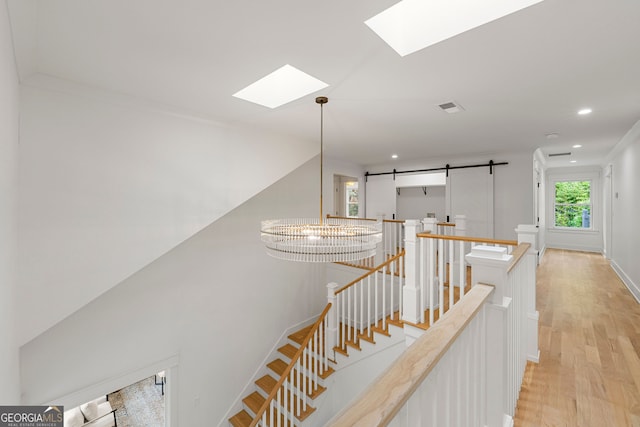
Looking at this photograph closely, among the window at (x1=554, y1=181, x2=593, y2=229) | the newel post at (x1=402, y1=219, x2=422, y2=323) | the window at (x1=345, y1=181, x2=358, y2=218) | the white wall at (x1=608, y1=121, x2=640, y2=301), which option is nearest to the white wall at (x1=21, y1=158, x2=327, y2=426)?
the newel post at (x1=402, y1=219, x2=422, y2=323)

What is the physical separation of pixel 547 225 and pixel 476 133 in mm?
6845

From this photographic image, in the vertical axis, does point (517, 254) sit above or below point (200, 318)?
above

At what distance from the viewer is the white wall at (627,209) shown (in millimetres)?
3859

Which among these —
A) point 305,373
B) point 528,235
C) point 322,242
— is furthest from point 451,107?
point 305,373

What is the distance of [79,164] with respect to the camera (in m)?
2.18

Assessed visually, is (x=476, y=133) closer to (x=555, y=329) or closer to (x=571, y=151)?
(x=555, y=329)

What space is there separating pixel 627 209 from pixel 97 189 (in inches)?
286

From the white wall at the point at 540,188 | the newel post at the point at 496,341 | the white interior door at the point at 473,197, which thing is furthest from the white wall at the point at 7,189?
the white wall at the point at 540,188

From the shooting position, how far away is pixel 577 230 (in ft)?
26.1

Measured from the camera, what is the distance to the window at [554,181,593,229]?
25.8 feet

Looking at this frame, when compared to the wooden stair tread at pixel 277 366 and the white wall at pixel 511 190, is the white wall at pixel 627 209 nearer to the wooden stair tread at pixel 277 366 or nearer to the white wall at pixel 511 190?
the white wall at pixel 511 190

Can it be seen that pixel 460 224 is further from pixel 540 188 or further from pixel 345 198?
pixel 345 198

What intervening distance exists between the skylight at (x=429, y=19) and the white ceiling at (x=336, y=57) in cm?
5

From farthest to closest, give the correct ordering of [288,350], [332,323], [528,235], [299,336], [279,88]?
[299,336], [288,350], [332,323], [279,88], [528,235]
